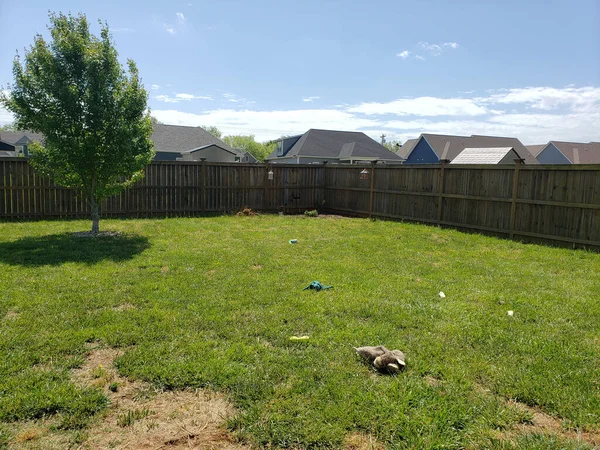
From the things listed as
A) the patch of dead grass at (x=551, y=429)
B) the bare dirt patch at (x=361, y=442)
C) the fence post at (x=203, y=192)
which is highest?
the fence post at (x=203, y=192)

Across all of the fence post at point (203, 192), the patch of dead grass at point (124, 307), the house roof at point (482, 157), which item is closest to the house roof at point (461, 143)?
the house roof at point (482, 157)

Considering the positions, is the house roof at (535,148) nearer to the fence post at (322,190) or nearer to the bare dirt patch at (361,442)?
the fence post at (322,190)

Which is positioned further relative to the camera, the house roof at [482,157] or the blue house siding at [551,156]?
the blue house siding at [551,156]

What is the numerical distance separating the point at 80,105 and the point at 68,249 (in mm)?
2907

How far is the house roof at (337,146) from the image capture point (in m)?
32.8

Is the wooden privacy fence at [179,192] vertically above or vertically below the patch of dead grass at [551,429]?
above

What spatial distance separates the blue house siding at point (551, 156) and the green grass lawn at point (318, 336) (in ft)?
119

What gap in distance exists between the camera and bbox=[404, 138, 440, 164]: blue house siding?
35469mm

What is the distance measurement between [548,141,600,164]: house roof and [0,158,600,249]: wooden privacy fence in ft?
104

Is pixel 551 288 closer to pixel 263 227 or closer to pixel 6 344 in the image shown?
pixel 6 344

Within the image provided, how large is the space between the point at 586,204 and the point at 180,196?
10.1m

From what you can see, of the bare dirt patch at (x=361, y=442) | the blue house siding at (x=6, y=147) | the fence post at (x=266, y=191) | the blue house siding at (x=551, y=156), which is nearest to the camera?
the bare dirt patch at (x=361, y=442)

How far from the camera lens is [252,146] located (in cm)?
6731

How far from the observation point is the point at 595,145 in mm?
37719
